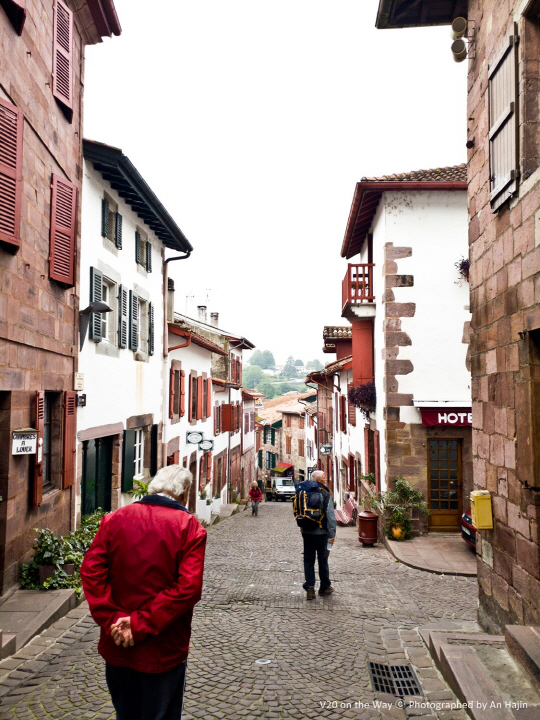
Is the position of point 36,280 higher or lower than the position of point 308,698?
higher

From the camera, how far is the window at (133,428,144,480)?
1333cm

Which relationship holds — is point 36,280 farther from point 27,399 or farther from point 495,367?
point 495,367

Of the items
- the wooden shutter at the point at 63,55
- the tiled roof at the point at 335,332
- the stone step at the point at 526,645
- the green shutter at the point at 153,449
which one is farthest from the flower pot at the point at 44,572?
the tiled roof at the point at 335,332

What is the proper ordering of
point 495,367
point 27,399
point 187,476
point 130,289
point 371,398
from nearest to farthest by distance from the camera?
point 187,476 → point 495,367 → point 27,399 → point 130,289 → point 371,398

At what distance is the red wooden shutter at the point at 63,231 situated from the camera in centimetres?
777

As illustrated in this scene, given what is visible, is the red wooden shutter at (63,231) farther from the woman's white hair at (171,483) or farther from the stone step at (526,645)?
the stone step at (526,645)

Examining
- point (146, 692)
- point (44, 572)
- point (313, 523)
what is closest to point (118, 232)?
point (44, 572)

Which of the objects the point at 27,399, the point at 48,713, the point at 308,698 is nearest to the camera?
the point at 48,713

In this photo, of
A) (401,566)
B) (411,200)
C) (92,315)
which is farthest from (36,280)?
(411,200)

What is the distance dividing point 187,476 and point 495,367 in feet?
10.9

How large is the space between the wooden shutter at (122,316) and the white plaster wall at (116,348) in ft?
0.60

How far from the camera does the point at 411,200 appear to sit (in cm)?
1260

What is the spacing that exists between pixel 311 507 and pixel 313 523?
19 cm

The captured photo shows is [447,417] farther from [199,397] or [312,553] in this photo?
[199,397]
